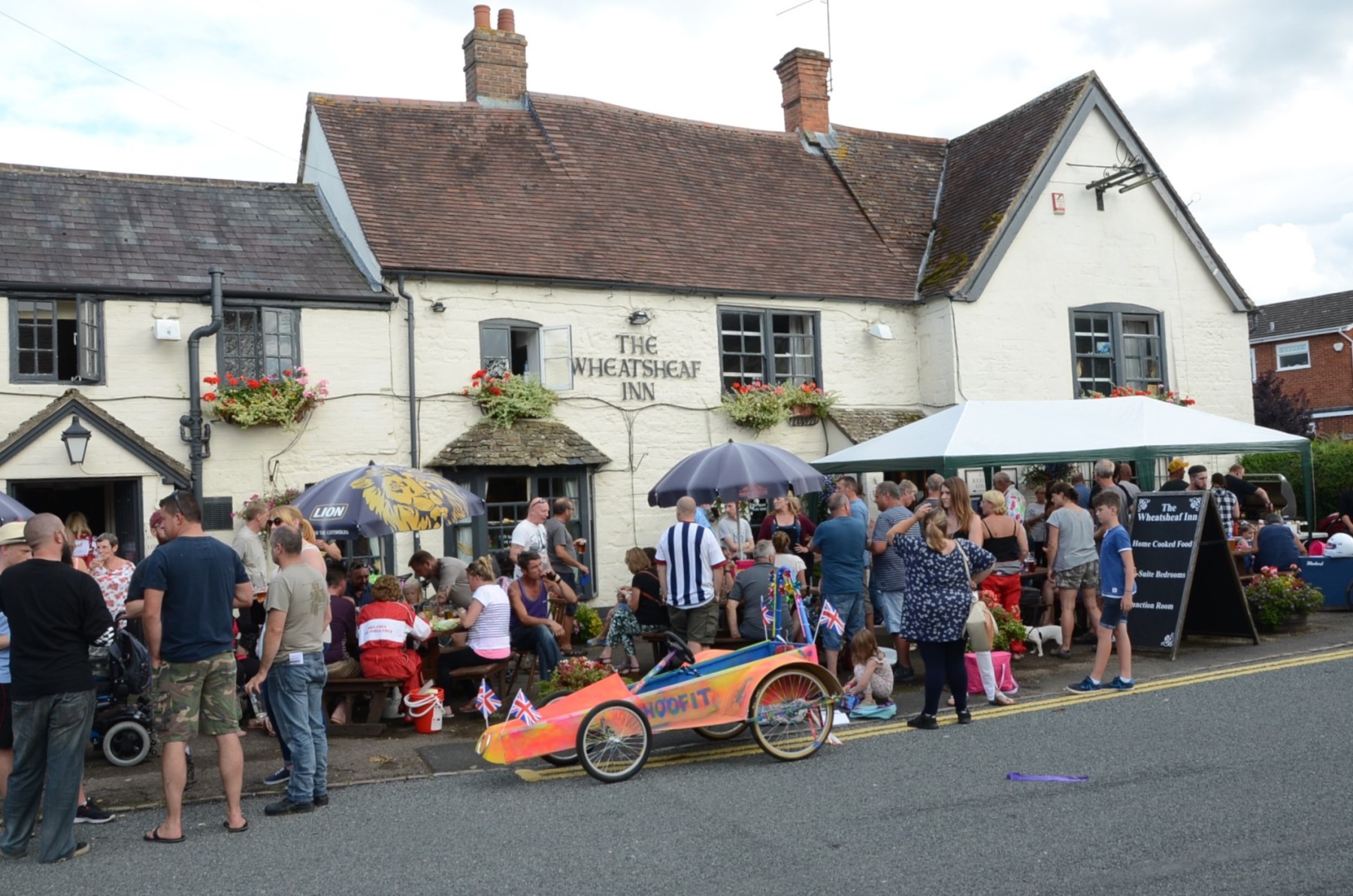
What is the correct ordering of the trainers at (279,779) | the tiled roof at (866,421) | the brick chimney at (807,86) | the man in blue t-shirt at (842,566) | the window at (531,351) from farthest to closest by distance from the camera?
the brick chimney at (807,86), the tiled roof at (866,421), the window at (531,351), the man in blue t-shirt at (842,566), the trainers at (279,779)

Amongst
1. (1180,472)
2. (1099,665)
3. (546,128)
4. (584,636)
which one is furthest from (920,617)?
(546,128)

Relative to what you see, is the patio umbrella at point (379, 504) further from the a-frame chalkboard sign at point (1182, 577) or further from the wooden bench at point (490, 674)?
the a-frame chalkboard sign at point (1182, 577)

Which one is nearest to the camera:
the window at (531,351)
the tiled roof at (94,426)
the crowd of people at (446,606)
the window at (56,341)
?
the crowd of people at (446,606)

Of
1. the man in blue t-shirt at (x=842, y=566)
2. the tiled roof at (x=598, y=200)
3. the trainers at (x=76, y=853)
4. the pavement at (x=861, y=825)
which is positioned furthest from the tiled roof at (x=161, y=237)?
the trainers at (x=76, y=853)

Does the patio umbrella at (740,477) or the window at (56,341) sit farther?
the window at (56,341)

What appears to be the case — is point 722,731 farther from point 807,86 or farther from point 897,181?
point 807,86

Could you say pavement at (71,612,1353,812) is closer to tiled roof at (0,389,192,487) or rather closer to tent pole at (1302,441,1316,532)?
tent pole at (1302,441,1316,532)

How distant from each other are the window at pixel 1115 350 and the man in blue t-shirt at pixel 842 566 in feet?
36.2

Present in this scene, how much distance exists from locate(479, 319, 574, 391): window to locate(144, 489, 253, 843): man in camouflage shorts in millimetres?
9633

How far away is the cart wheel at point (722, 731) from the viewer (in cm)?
880

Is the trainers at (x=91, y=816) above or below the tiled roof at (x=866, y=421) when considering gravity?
below

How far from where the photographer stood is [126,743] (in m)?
8.58

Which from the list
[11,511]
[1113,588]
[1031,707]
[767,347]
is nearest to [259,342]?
[11,511]

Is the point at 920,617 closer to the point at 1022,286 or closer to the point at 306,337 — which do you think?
the point at 306,337
